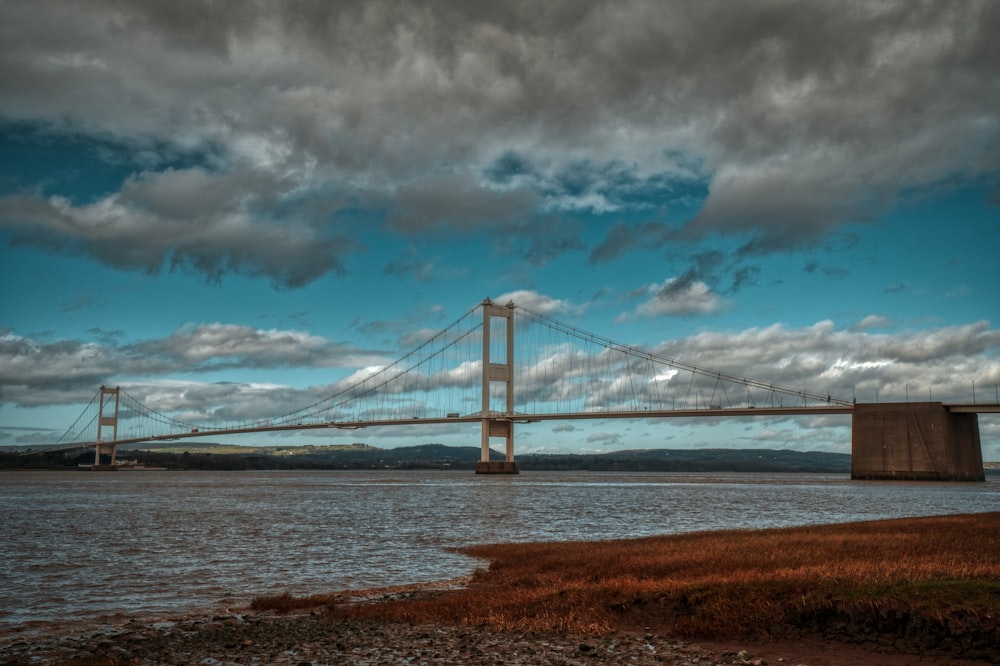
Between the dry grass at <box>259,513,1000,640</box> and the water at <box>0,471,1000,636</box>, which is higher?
the dry grass at <box>259,513,1000,640</box>

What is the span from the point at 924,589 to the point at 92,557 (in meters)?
20.1

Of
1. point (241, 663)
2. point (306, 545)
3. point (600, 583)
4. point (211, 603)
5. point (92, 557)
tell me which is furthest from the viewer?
point (306, 545)

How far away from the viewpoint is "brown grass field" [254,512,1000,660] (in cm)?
923

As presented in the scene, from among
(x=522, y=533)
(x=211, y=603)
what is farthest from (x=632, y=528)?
(x=211, y=603)

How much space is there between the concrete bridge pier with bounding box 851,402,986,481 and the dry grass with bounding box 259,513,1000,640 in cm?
7835

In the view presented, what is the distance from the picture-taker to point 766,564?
14.1 meters

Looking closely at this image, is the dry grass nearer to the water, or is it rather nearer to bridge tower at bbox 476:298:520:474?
the water

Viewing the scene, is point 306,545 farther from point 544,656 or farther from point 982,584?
point 982,584

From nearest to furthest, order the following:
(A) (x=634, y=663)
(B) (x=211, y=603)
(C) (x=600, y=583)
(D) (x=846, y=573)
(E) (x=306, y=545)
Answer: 1. (A) (x=634, y=663)
2. (D) (x=846, y=573)
3. (C) (x=600, y=583)
4. (B) (x=211, y=603)
5. (E) (x=306, y=545)

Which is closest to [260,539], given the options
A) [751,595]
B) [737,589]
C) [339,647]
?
[339,647]

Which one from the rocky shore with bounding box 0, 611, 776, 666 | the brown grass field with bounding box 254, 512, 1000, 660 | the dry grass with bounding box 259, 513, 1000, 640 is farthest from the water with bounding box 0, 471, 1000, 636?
the dry grass with bounding box 259, 513, 1000, 640

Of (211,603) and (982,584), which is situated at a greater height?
(982,584)

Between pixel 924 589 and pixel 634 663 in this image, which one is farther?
pixel 924 589

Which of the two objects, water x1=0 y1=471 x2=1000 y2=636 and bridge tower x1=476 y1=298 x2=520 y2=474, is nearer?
water x1=0 y1=471 x2=1000 y2=636
